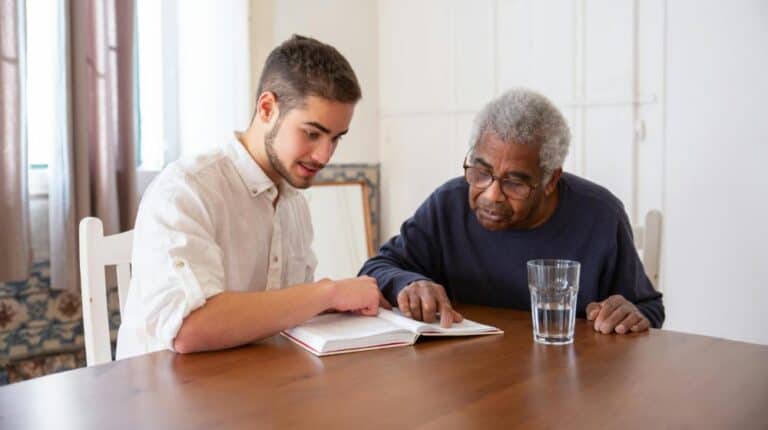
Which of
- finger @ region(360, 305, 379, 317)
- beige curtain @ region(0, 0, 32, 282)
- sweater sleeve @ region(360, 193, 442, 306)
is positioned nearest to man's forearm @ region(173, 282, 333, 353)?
finger @ region(360, 305, 379, 317)

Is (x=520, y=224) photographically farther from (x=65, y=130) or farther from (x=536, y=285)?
(x=65, y=130)

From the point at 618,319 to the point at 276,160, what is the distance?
2.61 ft

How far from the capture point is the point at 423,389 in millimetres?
1046

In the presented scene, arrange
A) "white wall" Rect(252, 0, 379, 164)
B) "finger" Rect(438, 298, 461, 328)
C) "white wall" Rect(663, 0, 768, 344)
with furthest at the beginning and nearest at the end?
"white wall" Rect(252, 0, 379, 164) < "white wall" Rect(663, 0, 768, 344) < "finger" Rect(438, 298, 461, 328)

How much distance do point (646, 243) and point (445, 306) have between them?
0.89 meters

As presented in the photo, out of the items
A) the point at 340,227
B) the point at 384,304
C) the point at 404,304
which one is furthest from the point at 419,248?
the point at 340,227

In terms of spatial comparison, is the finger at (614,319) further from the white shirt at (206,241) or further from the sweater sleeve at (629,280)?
the white shirt at (206,241)

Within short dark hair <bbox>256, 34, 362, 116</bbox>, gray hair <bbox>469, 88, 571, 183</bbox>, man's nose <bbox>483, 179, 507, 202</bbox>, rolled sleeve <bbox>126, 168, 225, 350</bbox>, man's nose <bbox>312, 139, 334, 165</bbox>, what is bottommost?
rolled sleeve <bbox>126, 168, 225, 350</bbox>

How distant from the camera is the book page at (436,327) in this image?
134cm

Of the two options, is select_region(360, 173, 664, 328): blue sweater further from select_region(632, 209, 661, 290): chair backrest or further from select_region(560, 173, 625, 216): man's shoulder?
select_region(632, 209, 661, 290): chair backrest

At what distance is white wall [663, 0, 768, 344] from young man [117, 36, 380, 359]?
168 centimetres

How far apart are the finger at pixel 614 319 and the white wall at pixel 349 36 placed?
2153 millimetres

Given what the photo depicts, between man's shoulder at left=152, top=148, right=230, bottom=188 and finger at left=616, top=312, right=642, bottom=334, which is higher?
man's shoulder at left=152, top=148, right=230, bottom=188

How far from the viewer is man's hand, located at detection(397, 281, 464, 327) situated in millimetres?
1426
